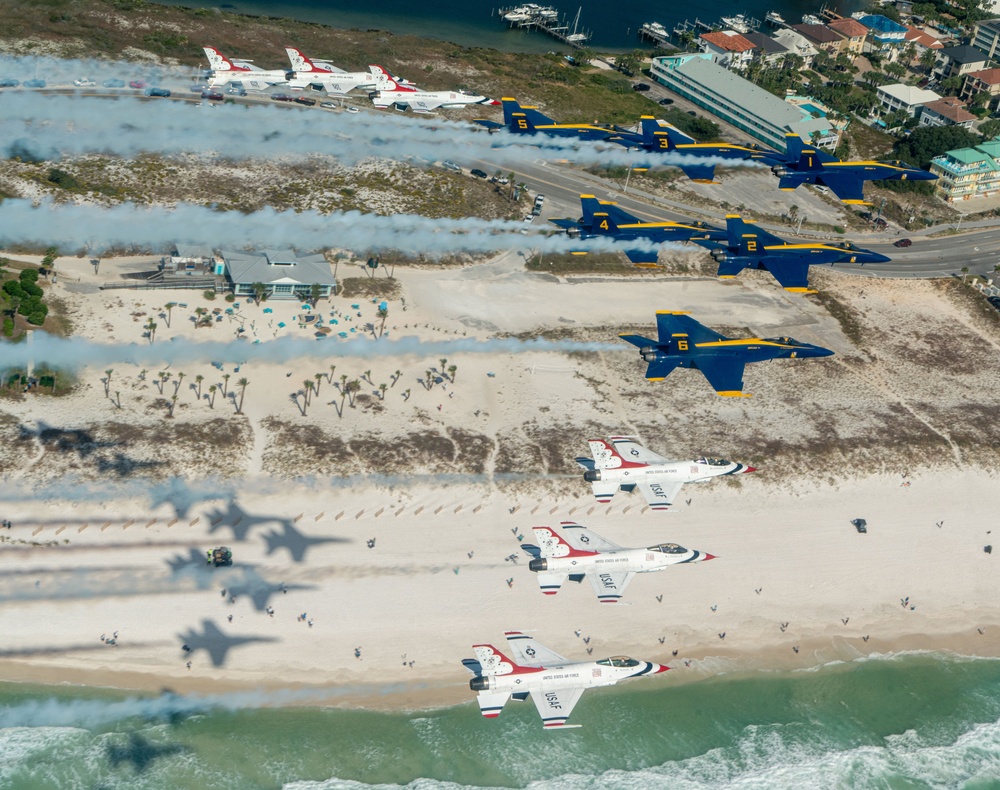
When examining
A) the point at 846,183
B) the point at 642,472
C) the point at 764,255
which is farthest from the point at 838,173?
the point at 642,472

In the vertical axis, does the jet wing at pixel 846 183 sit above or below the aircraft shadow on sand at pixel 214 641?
above

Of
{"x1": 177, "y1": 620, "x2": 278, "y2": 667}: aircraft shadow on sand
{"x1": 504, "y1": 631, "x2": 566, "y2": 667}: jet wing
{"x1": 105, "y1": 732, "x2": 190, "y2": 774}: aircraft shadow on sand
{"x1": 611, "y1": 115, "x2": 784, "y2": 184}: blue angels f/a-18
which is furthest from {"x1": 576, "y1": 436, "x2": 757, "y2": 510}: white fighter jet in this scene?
{"x1": 611, "y1": 115, "x2": 784, "y2": 184}: blue angels f/a-18

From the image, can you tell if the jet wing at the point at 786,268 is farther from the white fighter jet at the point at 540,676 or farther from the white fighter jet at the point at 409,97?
the white fighter jet at the point at 409,97

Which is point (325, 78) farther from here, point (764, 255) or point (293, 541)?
point (293, 541)

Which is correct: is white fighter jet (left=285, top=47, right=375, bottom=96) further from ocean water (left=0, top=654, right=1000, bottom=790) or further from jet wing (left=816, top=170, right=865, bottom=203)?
ocean water (left=0, top=654, right=1000, bottom=790)

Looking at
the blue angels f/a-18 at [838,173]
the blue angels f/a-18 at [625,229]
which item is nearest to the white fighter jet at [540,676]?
the blue angels f/a-18 at [625,229]
